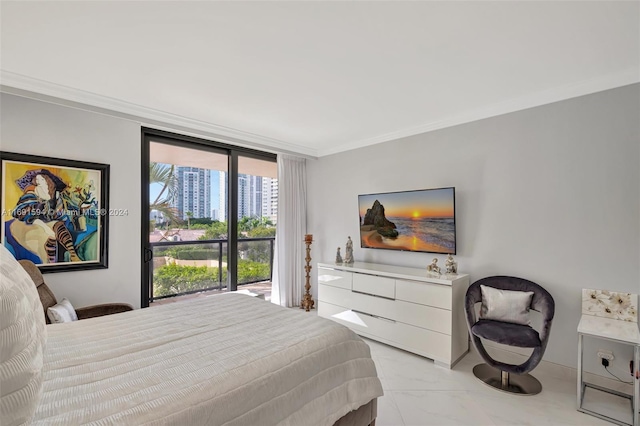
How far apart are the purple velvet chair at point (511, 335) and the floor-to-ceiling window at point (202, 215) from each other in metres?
3.04

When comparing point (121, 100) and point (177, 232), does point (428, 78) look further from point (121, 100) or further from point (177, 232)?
point (177, 232)

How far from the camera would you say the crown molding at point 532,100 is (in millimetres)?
2457

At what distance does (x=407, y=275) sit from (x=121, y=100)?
3427 mm

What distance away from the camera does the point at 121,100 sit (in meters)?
2.93

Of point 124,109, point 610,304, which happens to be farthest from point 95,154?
point 610,304

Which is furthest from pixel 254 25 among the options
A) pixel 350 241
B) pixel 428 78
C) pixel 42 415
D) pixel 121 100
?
pixel 350 241

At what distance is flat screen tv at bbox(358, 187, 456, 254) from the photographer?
11.2 feet

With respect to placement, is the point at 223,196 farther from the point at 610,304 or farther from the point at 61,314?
the point at 610,304

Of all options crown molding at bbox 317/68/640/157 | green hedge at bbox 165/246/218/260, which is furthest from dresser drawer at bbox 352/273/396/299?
green hedge at bbox 165/246/218/260

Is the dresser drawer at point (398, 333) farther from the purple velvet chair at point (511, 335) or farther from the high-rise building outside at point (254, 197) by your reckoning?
the high-rise building outside at point (254, 197)

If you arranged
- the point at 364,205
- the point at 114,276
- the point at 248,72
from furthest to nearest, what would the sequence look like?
the point at 364,205
the point at 114,276
the point at 248,72

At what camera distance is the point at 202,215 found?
13.2ft

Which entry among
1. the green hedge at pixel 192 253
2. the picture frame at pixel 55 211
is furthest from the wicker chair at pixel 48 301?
the green hedge at pixel 192 253

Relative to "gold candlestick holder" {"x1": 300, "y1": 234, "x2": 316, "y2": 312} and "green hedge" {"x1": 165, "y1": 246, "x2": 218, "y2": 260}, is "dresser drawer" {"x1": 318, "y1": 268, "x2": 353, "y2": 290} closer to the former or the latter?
"gold candlestick holder" {"x1": 300, "y1": 234, "x2": 316, "y2": 312}
